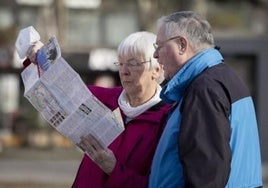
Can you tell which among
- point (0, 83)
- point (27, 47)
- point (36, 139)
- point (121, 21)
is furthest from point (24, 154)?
point (27, 47)

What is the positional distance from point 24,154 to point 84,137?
16428mm

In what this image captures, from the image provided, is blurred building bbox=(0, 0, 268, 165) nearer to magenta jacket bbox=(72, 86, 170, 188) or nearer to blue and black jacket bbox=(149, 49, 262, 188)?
magenta jacket bbox=(72, 86, 170, 188)

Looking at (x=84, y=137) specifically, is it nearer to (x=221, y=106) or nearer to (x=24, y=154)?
(x=221, y=106)

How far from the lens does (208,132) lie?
103 inches

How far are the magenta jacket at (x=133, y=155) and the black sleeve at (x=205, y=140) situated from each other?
0.54 meters

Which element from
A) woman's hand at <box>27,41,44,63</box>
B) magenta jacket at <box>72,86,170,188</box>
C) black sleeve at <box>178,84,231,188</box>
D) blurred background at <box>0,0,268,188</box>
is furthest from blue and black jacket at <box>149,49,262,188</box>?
blurred background at <box>0,0,268,188</box>

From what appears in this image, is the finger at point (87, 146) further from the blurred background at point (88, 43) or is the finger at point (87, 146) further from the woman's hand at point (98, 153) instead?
the blurred background at point (88, 43)

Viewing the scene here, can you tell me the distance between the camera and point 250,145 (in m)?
2.78

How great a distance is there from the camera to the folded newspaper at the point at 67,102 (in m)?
2.98

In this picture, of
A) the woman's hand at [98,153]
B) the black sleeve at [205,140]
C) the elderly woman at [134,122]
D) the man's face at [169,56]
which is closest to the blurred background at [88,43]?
the elderly woman at [134,122]

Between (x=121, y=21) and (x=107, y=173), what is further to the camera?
(x=121, y=21)

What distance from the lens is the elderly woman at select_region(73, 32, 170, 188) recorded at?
10.3 ft

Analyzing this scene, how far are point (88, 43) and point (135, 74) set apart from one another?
1843cm

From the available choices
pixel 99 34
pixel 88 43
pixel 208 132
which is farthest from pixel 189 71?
pixel 99 34
